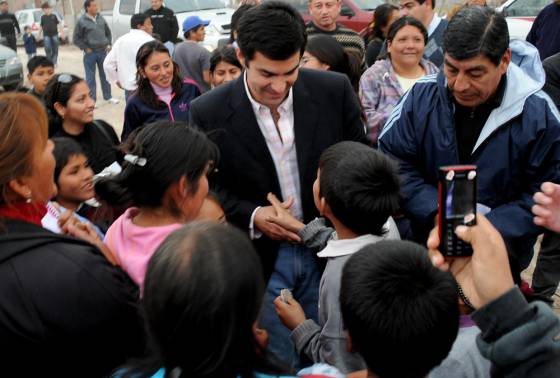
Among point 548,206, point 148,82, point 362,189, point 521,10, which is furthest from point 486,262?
point 521,10

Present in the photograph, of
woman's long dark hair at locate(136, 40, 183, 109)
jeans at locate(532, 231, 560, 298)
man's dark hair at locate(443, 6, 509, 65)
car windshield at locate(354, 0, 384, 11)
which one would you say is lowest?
jeans at locate(532, 231, 560, 298)

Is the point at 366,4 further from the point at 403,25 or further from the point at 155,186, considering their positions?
the point at 155,186

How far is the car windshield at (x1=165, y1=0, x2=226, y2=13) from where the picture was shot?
11617mm

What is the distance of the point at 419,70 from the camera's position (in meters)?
4.38

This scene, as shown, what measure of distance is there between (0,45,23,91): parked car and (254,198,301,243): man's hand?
35.0ft

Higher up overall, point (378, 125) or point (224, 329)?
point (224, 329)

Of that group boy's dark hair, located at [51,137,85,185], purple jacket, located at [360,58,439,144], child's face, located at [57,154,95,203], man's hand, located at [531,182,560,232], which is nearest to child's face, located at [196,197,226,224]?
child's face, located at [57,154,95,203]

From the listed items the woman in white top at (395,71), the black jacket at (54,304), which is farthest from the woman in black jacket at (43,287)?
the woman in white top at (395,71)

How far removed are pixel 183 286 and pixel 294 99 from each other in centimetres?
151

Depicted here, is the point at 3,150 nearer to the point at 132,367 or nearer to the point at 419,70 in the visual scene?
the point at 132,367

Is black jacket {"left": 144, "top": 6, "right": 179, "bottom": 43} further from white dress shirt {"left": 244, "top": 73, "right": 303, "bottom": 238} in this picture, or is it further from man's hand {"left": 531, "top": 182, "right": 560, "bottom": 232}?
man's hand {"left": 531, "top": 182, "right": 560, "bottom": 232}

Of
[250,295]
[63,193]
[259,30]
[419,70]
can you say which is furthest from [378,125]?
[250,295]

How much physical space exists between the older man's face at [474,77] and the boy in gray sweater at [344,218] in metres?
0.51

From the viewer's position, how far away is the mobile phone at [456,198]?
68.1 inches
